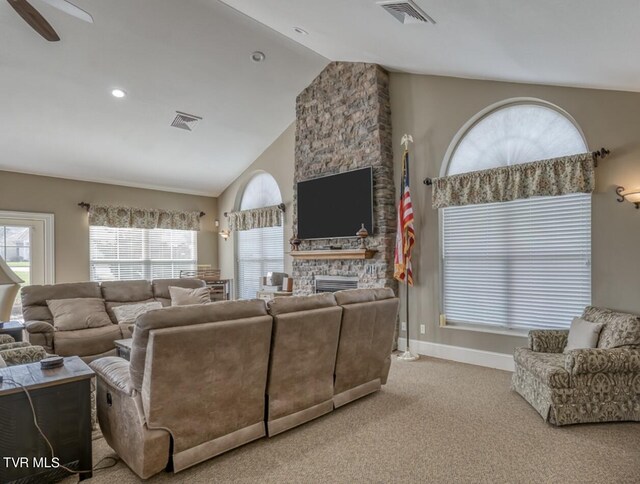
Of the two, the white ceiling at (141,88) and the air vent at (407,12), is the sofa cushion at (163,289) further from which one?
the air vent at (407,12)

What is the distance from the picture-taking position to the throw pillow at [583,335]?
128 inches

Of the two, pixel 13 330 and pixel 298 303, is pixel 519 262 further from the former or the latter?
pixel 13 330

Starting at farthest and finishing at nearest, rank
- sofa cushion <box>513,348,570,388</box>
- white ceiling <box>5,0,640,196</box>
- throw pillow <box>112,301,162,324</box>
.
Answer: throw pillow <box>112,301,162,324</box> → white ceiling <box>5,0,640,196</box> → sofa cushion <box>513,348,570,388</box>

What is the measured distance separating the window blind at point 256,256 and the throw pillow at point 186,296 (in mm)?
2026

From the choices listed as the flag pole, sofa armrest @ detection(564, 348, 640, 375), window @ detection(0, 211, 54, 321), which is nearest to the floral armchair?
sofa armrest @ detection(564, 348, 640, 375)

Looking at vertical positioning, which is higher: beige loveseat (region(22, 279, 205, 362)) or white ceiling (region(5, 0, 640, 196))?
white ceiling (region(5, 0, 640, 196))

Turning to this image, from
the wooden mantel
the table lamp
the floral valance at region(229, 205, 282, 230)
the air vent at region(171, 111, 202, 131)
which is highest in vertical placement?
the air vent at region(171, 111, 202, 131)

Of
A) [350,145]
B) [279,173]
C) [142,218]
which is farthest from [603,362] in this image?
[142,218]

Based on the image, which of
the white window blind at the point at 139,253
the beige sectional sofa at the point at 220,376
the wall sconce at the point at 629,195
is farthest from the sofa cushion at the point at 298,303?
the white window blind at the point at 139,253

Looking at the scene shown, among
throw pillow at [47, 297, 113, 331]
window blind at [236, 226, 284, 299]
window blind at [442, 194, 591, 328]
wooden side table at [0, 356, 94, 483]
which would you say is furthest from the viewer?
window blind at [236, 226, 284, 299]

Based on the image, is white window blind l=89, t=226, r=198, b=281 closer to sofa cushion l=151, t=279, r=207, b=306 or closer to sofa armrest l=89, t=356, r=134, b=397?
sofa cushion l=151, t=279, r=207, b=306

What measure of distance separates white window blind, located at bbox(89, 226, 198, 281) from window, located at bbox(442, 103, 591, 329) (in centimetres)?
563

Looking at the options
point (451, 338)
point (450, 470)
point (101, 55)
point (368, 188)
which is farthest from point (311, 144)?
point (450, 470)

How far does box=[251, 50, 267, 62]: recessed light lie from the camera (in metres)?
5.18
